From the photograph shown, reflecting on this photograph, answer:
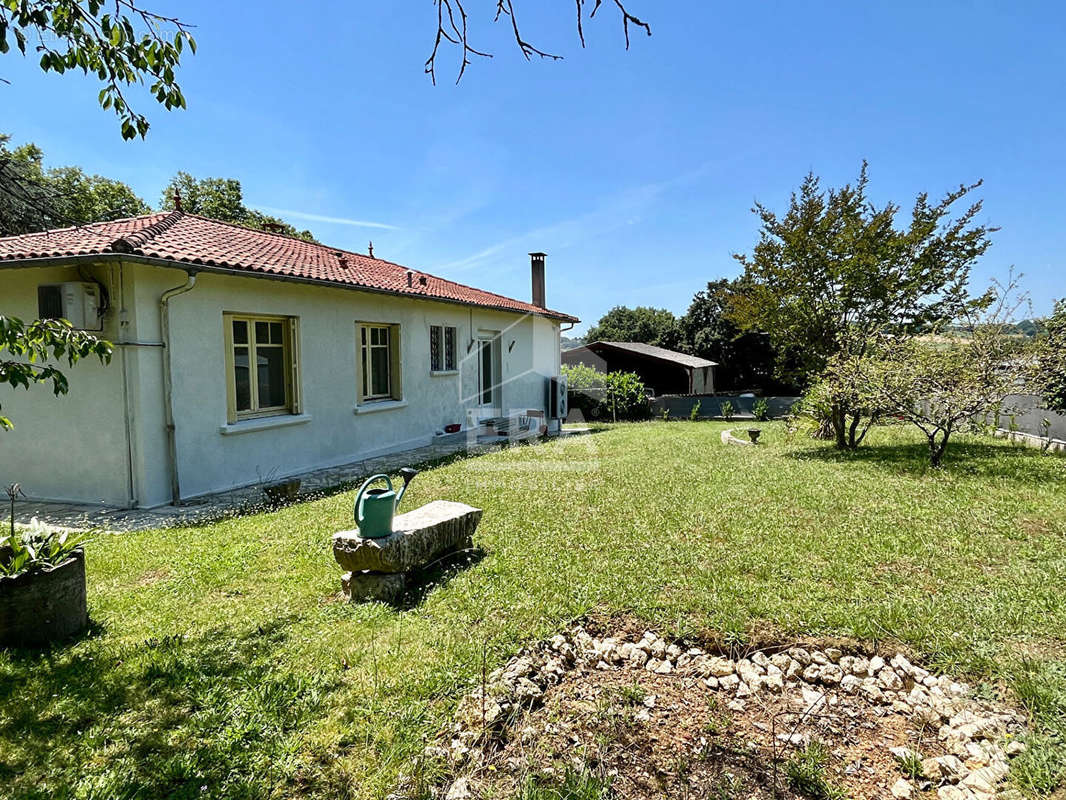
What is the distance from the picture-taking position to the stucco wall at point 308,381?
25.1 ft

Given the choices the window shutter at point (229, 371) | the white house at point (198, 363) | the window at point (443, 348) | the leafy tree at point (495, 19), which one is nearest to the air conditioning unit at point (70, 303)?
the white house at point (198, 363)

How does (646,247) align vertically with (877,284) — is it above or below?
above

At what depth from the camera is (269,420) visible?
8.98 meters

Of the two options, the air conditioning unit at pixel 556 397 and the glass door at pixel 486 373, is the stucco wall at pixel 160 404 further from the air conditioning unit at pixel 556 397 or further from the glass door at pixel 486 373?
the air conditioning unit at pixel 556 397

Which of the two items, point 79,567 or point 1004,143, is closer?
point 79,567

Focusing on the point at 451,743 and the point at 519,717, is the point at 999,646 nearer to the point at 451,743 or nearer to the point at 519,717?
the point at 519,717

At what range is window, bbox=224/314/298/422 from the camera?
27.9 ft

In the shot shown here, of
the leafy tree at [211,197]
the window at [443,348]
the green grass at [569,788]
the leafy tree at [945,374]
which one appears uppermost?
the leafy tree at [211,197]

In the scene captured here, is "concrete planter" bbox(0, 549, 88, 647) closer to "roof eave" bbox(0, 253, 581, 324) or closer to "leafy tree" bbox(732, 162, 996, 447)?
"roof eave" bbox(0, 253, 581, 324)

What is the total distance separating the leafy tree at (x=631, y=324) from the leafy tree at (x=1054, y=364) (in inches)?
1470

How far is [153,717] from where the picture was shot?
276 centimetres

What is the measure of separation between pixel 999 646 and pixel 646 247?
21589 mm

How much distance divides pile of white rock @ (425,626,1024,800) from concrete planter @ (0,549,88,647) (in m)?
2.81

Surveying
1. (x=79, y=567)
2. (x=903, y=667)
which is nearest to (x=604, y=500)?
(x=903, y=667)
